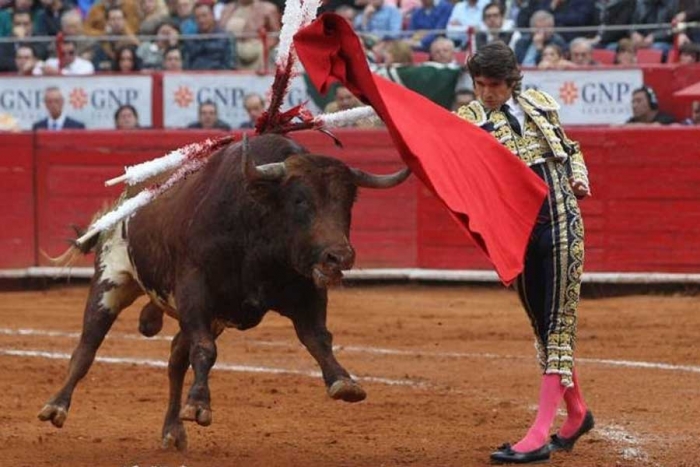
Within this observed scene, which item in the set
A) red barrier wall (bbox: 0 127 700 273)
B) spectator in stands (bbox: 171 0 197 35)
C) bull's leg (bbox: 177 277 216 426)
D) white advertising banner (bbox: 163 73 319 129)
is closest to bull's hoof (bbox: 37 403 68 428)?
bull's leg (bbox: 177 277 216 426)

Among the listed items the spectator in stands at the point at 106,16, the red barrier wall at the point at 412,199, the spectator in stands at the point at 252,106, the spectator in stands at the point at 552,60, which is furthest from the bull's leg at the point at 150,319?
the spectator in stands at the point at 106,16

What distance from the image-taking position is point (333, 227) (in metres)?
6.11

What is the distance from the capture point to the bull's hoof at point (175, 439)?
7.03m

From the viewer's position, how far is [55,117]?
1449 cm

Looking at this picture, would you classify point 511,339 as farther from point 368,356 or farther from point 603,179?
point 603,179

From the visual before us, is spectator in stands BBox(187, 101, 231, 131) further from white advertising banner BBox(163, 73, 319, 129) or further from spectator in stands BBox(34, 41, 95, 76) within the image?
spectator in stands BBox(34, 41, 95, 76)

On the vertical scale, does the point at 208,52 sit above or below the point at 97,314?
below

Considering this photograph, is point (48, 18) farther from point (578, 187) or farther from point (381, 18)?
point (578, 187)

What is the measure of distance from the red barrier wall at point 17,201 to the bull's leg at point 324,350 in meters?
7.75

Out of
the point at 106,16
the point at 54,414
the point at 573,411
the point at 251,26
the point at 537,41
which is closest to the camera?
the point at 573,411

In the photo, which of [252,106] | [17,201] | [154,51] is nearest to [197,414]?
[252,106]

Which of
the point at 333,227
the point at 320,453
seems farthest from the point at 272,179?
the point at 320,453

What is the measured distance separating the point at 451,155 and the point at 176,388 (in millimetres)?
1797

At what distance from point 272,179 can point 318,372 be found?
3356 millimetres
